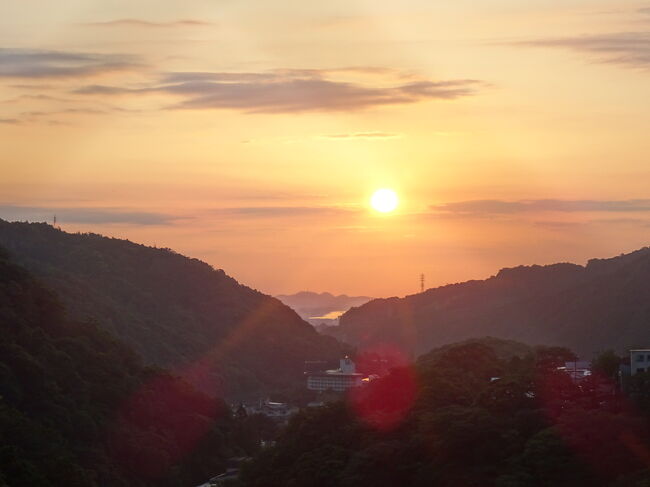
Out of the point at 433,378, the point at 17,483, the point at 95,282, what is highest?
the point at 95,282

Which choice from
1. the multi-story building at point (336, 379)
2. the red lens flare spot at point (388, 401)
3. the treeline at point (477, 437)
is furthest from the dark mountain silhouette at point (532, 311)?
the treeline at point (477, 437)

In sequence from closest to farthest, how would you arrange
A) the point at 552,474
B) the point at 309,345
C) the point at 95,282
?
the point at 552,474
the point at 95,282
the point at 309,345

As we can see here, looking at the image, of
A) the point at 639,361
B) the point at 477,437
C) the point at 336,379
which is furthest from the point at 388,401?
the point at 336,379

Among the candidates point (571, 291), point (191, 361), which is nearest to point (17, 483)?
point (191, 361)

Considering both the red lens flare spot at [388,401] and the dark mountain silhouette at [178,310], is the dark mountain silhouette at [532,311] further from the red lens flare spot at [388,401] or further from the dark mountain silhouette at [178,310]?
the red lens flare spot at [388,401]

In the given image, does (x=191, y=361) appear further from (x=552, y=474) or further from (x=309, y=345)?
(x=552, y=474)

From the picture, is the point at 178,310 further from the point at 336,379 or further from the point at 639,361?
the point at 639,361
